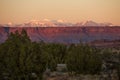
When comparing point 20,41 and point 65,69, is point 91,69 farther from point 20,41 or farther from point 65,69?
point 20,41

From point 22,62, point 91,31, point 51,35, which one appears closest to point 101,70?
point 22,62

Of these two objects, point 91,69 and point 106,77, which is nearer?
point 106,77

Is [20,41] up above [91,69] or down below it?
above

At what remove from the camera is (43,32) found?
2689 inches

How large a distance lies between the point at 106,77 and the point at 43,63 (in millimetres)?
3489

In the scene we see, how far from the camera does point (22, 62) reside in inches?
765

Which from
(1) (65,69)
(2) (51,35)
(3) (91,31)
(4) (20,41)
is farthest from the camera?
(3) (91,31)

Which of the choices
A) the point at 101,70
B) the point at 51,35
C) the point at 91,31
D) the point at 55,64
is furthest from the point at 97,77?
the point at 91,31

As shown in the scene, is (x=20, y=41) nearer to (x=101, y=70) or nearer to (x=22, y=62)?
(x=22, y=62)

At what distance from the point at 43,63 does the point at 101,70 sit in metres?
3.68

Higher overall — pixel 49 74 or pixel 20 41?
pixel 20 41

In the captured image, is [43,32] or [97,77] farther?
[43,32]

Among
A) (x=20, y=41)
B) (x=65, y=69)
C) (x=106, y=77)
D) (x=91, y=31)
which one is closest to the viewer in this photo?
(x=106, y=77)

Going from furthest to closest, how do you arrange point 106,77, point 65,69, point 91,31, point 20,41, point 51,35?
point 91,31 → point 51,35 → point 65,69 → point 20,41 → point 106,77
